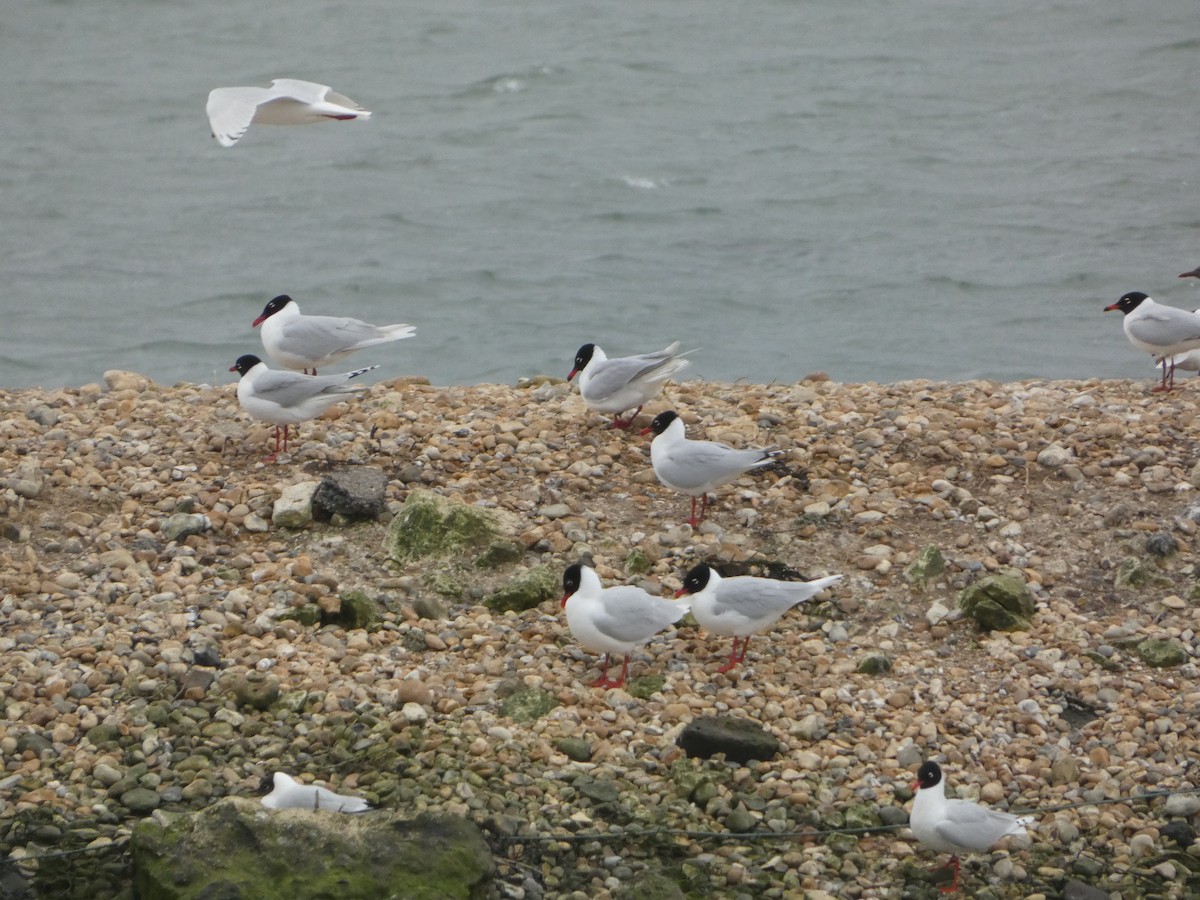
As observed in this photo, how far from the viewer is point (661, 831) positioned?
5.63 metres

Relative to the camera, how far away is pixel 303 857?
510 cm

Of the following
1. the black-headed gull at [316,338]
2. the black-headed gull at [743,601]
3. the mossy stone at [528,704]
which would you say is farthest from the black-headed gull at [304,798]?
the black-headed gull at [316,338]

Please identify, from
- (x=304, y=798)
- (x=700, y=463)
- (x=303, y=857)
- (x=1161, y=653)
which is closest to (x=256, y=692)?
(x=304, y=798)

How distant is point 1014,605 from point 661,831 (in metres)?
2.07

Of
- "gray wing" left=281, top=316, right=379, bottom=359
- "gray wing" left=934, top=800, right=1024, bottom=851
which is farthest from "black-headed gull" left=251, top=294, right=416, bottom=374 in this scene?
"gray wing" left=934, top=800, right=1024, bottom=851

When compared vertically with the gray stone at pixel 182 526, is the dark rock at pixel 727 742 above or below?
below

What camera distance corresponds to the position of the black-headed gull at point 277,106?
28.9 ft

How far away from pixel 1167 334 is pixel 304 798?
6.16m

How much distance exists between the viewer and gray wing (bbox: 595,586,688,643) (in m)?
6.29

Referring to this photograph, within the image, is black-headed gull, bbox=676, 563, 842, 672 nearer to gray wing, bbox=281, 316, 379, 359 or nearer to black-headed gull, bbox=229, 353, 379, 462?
black-headed gull, bbox=229, 353, 379, 462

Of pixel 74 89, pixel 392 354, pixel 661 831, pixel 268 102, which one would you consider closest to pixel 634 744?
pixel 661 831

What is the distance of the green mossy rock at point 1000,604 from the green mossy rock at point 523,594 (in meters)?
1.87

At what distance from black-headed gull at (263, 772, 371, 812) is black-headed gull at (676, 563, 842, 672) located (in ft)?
5.59

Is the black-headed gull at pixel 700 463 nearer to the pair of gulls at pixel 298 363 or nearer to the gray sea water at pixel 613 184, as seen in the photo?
Result: the pair of gulls at pixel 298 363
